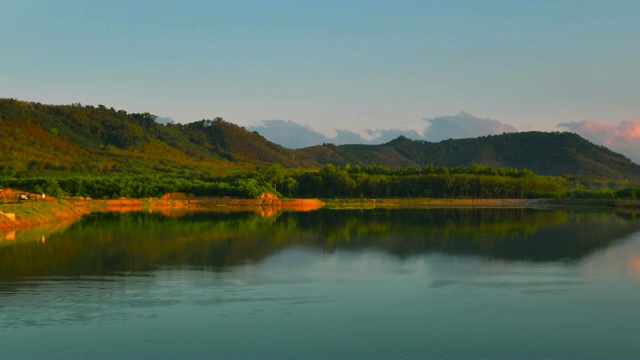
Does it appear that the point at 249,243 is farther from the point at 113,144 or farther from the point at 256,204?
the point at 113,144

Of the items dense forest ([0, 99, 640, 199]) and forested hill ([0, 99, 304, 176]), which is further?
forested hill ([0, 99, 304, 176])

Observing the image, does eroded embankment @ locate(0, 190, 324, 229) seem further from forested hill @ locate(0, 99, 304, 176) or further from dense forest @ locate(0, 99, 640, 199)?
forested hill @ locate(0, 99, 304, 176)

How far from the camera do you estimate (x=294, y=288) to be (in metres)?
18.7

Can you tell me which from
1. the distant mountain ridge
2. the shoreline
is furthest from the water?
the distant mountain ridge

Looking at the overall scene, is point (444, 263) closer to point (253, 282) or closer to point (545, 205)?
point (253, 282)

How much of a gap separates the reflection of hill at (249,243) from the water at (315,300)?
0.61 ft

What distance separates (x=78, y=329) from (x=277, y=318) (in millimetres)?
4259

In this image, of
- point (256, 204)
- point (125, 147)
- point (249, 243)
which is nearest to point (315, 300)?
point (249, 243)

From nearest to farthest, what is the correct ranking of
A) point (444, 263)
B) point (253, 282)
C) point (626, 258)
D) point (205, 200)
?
point (253, 282)
point (444, 263)
point (626, 258)
point (205, 200)

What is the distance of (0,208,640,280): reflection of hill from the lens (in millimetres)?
24189

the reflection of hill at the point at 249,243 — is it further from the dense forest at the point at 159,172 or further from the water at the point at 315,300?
the dense forest at the point at 159,172

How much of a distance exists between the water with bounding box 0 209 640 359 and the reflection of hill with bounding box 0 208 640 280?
0.19 m

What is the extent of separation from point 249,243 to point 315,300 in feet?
52.2

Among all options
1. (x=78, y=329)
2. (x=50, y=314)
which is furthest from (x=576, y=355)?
(x=50, y=314)
